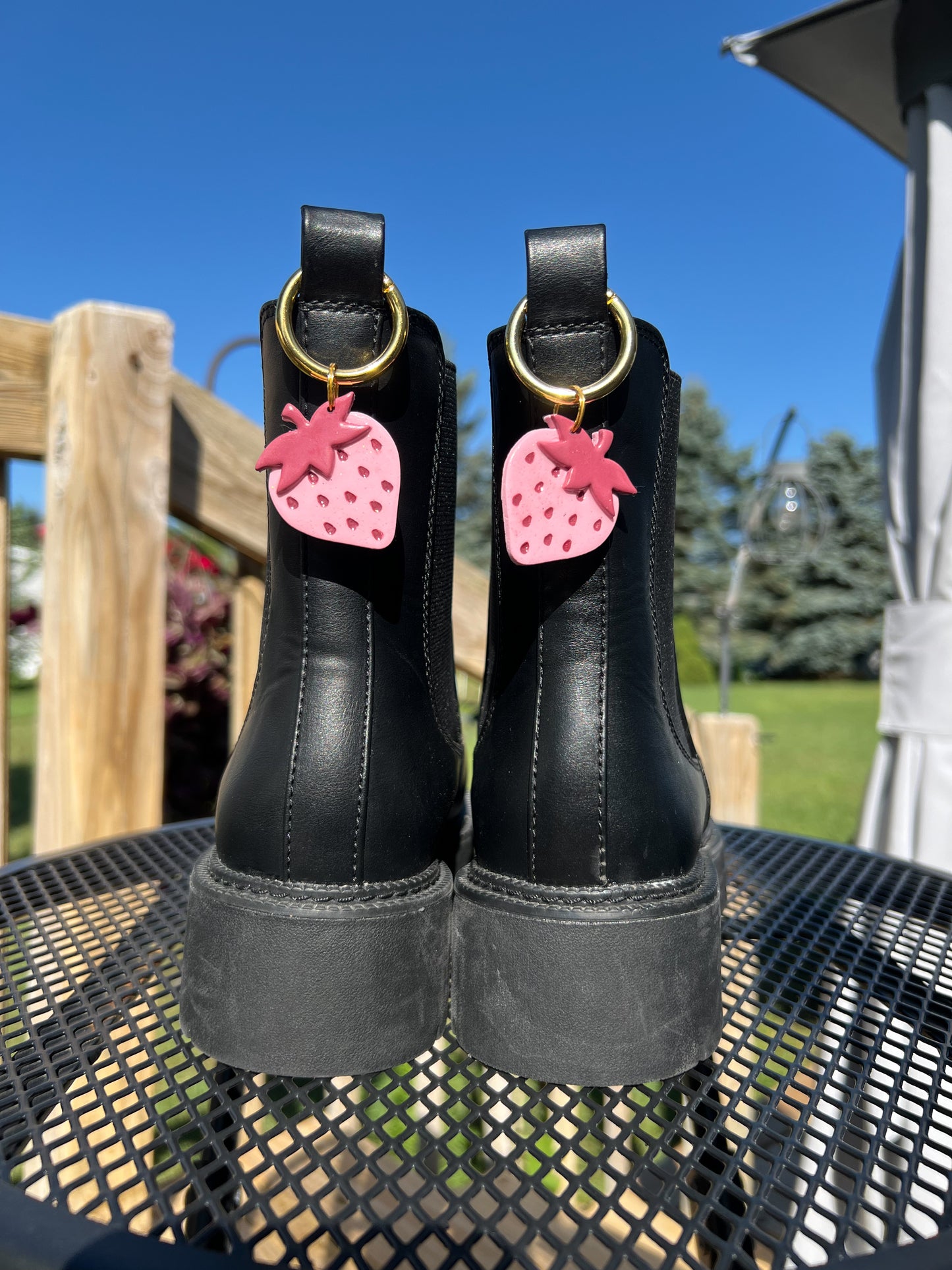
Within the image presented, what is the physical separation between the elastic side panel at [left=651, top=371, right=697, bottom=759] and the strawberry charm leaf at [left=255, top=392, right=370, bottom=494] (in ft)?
0.79

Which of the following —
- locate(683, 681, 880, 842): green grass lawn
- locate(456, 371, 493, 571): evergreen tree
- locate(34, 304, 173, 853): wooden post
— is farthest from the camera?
locate(456, 371, 493, 571): evergreen tree

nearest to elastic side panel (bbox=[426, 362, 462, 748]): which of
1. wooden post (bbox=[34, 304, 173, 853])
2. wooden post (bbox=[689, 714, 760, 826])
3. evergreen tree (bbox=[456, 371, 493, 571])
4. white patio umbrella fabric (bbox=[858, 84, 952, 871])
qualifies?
wooden post (bbox=[34, 304, 173, 853])

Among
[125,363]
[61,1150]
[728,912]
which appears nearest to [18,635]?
[125,363]

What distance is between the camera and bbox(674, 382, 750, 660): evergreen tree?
1420cm

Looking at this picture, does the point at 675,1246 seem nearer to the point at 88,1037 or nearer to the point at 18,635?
the point at 88,1037

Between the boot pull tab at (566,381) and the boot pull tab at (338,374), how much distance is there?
0.28 ft

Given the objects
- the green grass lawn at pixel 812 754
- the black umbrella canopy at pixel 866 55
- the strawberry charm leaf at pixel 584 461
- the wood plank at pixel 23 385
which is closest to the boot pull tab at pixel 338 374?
the strawberry charm leaf at pixel 584 461

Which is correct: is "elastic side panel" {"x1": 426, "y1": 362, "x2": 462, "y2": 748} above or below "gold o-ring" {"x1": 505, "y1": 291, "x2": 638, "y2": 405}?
below

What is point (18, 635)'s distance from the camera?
5.82 m

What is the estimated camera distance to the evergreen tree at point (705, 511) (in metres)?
14.2

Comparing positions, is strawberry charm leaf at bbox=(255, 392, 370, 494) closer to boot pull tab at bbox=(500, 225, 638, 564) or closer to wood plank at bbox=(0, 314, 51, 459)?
boot pull tab at bbox=(500, 225, 638, 564)

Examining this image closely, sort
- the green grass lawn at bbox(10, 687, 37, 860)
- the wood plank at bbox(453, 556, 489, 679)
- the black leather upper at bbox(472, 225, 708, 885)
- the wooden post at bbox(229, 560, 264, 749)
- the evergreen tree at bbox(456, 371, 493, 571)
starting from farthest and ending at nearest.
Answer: the evergreen tree at bbox(456, 371, 493, 571), the green grass lawn at bbox(10, 687, 37, 860), the wood plank at bbox(453, 556, 489, 679), the wooden post at bbox(229, 560, 264, 749), the black leather upper at bbox(472, 225, 708, 885)

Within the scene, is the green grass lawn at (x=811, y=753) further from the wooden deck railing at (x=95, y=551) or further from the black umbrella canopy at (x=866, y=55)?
the black umbrella canopy at (x=866, y=55)

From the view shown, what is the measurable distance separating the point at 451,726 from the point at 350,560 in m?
0.20
